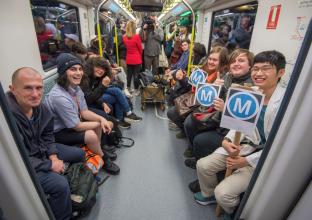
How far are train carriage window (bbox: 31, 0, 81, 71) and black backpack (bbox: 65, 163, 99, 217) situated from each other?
1997 millimetres

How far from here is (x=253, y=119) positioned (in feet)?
4.08

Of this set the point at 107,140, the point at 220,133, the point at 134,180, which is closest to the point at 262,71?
the point at 220,133

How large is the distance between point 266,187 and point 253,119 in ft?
1.32

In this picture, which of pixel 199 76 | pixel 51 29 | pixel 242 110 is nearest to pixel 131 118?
pixel 199 76

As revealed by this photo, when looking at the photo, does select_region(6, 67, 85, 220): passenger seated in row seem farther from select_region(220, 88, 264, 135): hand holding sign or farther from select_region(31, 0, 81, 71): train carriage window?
select_region(31, 0, 81, 71): train carriage window

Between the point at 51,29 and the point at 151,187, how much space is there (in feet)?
10.2

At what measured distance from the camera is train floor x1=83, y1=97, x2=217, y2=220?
1816 millimetres

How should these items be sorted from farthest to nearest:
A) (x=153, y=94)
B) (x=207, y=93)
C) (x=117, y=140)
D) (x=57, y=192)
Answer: (x=153, y=94), (x=117, y=140), (x=207, y=93), (x=57, y=192)

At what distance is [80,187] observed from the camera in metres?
1.65

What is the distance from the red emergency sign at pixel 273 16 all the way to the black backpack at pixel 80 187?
9.04 feet

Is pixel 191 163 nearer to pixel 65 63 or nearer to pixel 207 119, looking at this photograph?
pixel 207 119

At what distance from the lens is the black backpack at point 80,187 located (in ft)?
5.29

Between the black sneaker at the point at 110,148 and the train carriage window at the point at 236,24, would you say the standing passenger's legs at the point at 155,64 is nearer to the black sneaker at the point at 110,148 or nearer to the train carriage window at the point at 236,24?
the train carriage window at the point at 236,24

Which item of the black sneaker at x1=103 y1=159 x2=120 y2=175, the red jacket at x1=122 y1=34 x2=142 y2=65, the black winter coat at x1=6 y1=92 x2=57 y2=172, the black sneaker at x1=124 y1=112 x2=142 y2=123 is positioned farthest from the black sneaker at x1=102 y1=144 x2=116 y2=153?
the red jacket at x1=122 y1=34 x2=142 y2=65
